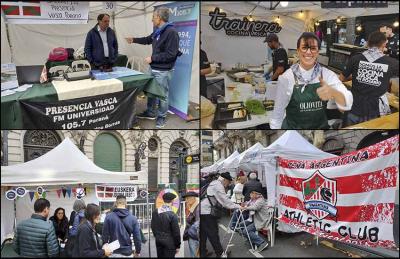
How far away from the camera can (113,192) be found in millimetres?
4828

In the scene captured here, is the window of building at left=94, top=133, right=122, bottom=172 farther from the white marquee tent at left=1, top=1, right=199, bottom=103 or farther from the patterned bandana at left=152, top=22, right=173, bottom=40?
the patterned bandana at left=152, top=22, right=173, bottom=40

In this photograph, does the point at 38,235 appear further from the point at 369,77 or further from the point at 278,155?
the point at 369,77

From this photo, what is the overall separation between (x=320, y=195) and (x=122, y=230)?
247cm

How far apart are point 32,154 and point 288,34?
10.7 feet

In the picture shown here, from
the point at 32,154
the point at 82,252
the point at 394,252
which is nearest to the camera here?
the point at 82,252

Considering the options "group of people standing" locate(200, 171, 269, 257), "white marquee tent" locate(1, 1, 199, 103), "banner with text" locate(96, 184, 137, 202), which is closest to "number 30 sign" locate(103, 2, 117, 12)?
"white marquee tent" locate(1, 1, 199, 103)

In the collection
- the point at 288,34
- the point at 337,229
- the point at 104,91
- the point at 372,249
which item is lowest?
the point at 372,249

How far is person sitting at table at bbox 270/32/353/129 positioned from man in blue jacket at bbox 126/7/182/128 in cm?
130

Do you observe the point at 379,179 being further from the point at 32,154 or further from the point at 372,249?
the point at 32,154

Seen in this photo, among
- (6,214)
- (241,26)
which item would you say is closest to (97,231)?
(6,214)

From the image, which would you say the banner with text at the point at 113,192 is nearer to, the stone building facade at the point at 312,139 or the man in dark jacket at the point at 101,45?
the stone building facade at the point at 312,139

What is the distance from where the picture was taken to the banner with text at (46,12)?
452 cm

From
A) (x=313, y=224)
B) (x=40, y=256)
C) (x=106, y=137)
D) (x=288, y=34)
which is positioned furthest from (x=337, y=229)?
(x=40, y=256)

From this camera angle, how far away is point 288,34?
481cm
